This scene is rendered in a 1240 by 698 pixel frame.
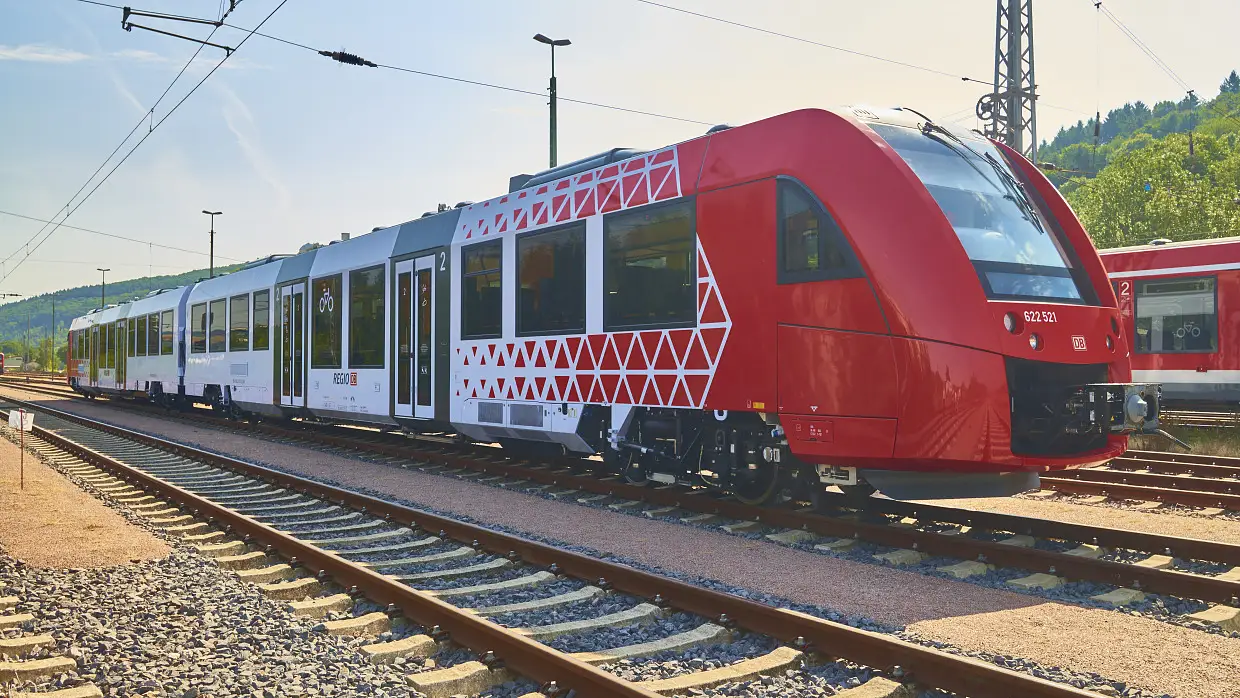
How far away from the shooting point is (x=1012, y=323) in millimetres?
7172

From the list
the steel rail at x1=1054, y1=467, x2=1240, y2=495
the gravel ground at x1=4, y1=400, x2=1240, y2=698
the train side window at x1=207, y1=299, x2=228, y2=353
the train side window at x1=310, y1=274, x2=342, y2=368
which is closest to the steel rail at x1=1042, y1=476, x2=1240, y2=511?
the steel rail at x1=1054, y1=467, x2=1240, y2=495

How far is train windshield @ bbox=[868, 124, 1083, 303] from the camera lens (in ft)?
24.4

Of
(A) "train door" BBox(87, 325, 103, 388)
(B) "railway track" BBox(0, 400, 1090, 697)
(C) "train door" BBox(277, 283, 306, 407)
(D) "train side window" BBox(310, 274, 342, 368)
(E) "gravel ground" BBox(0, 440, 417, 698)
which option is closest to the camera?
(B) "railway track" BBox(0, 400, 1090, 697)

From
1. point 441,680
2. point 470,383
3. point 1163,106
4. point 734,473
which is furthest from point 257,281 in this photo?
point 1163,106

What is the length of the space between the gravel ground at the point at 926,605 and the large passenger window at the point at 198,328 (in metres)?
14.8

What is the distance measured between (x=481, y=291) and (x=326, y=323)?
5337 mm

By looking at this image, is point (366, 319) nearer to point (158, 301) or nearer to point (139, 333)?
point (158, 301)

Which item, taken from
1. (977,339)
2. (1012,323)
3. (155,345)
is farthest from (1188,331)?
(155,345)

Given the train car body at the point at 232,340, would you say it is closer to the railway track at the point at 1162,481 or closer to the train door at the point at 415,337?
the train door at the point at 415,337

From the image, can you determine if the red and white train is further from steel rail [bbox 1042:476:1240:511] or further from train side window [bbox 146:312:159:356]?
train side window [bbox 146:312:159:356]

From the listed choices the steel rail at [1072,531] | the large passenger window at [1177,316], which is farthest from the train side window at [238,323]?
the large passenger window at [1177,316]

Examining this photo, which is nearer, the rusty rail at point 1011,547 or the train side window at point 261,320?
the rusty rail at point 1011,547

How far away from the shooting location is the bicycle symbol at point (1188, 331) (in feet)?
60.1

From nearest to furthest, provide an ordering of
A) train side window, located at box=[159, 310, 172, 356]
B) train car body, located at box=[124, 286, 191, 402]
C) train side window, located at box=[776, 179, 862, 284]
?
train side window, located at box=[776, 179, 862, 284]
train car body, located at box=[124, 286, 191, 402]
train side window, located at box=[159, 310, 172, 356]
